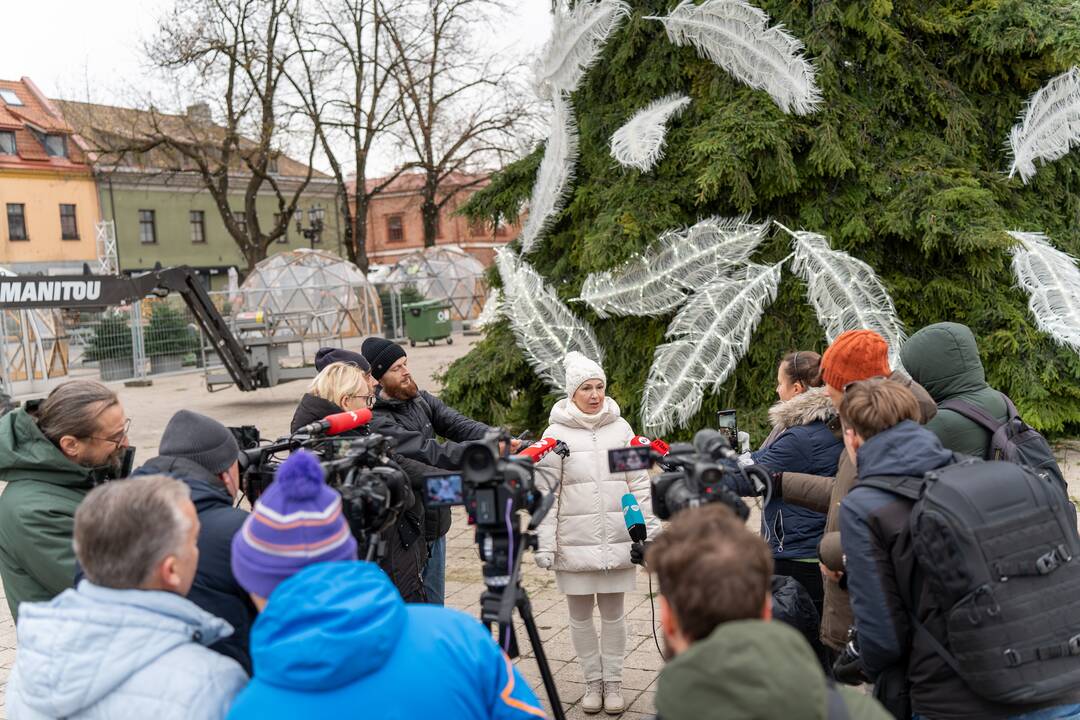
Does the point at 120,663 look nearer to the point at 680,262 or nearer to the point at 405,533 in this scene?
the point at 405,533

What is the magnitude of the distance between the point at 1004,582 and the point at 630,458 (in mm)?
1060

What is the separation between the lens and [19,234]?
41.3m

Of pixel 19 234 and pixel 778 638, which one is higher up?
pixel 19 234

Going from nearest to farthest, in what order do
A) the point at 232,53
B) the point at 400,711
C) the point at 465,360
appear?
the point at 400,711 < the point at 465,360 < the point at 232,53

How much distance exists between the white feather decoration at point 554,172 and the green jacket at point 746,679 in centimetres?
738

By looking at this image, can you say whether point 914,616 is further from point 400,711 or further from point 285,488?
point 285,488

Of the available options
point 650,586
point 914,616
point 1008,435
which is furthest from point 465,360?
point 914,616

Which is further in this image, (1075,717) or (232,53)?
(232,53)

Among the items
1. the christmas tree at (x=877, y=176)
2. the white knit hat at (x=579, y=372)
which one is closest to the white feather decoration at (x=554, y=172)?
the christmas tree at (x=877, y=176)

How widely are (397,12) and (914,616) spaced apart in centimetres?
2920

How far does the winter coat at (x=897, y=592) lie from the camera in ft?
8.36

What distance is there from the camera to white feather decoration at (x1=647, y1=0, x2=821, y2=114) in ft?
24.3

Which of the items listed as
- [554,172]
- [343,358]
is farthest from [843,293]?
[343,358]

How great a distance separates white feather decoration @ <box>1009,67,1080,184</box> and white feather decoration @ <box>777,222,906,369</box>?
168cm
